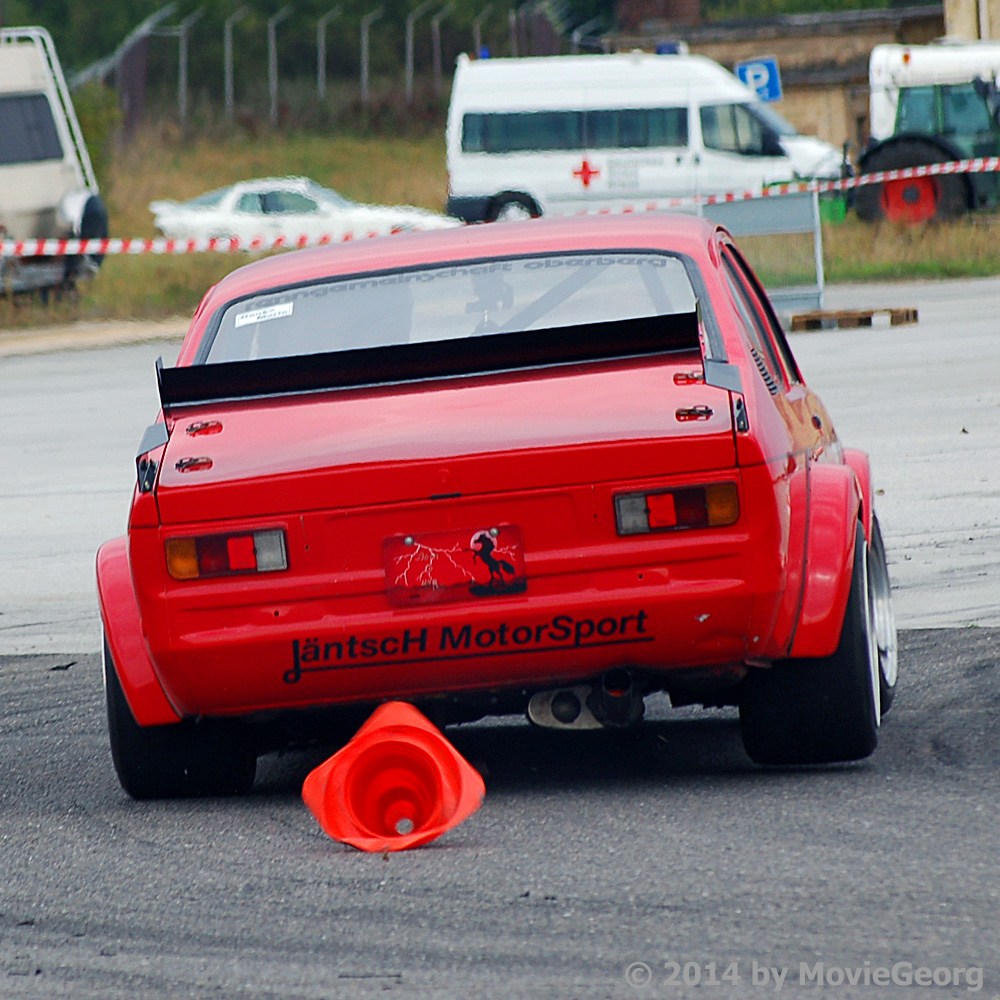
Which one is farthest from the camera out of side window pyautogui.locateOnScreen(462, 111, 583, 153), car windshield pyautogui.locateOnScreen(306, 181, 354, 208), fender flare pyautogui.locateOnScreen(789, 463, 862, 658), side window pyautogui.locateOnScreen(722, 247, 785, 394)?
car windshield pyautogui.locateOnScreen(306, 181, 354, 208)

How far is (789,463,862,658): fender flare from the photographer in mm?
4719

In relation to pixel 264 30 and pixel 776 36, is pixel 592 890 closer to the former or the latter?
pixel 776 36

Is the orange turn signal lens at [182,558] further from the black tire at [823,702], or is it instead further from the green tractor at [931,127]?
the green tractor at [931,127]

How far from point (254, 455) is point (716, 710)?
2.13 m

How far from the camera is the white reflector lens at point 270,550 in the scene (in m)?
4.60

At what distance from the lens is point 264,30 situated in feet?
228

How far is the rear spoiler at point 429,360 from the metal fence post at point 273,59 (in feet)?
190

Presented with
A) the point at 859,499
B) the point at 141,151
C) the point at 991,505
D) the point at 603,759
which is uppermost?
the point at 859,499

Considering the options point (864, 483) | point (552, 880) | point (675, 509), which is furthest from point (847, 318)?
point (552, 880)

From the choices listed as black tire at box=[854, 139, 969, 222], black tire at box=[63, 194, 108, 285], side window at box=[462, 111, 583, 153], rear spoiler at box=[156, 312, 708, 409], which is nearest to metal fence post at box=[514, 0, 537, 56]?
side window at box=[462, 111, 583, 153]

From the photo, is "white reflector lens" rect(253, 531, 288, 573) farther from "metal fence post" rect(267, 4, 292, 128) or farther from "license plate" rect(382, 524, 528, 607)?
"metal fence post" rect(267, 4, 292, 128)

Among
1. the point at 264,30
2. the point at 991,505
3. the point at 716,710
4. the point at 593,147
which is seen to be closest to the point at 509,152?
the point at 593,147

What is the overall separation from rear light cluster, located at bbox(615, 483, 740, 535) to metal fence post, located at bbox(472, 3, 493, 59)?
61.7 metres

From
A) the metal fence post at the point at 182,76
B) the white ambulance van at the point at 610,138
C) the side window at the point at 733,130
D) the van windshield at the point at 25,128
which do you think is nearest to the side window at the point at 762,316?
the van windshield at the point at 25,128
